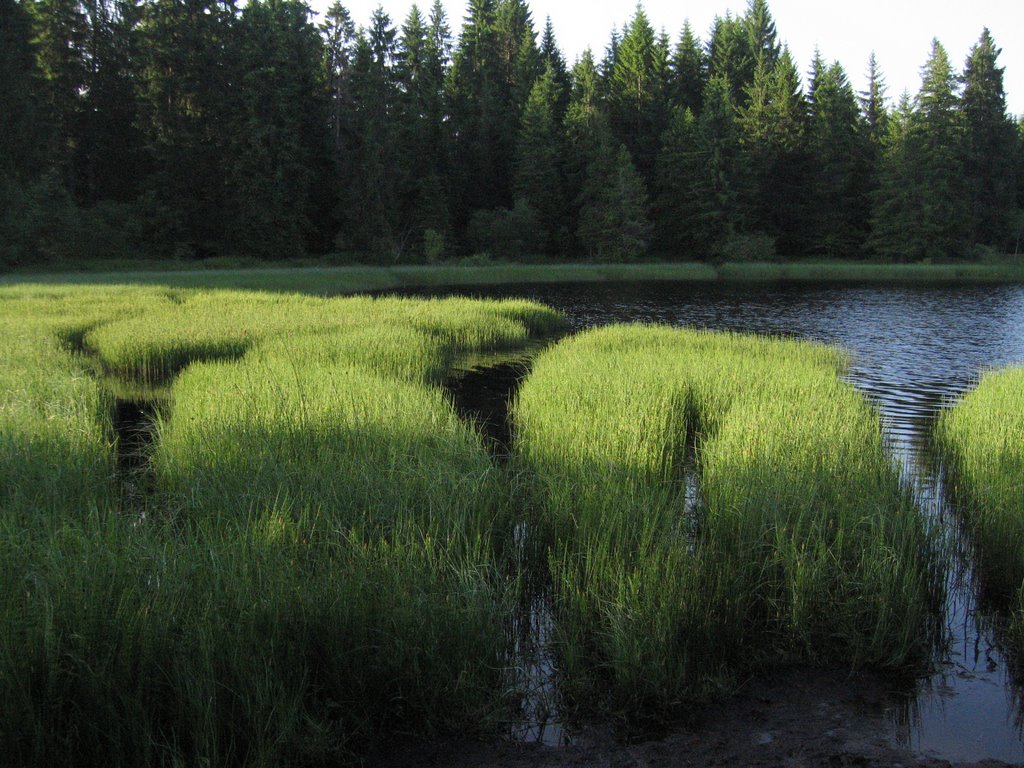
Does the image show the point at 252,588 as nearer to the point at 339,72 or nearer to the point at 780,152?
the point at 339,72

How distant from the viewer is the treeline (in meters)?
50.6

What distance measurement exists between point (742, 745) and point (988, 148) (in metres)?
77.9

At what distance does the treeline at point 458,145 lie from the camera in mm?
50562

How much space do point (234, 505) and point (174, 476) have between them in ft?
5.07

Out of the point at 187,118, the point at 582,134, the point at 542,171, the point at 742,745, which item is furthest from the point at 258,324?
the point at 582,134

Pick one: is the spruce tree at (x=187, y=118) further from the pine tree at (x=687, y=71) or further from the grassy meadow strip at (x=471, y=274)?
the pine tree at (x=687, y=71)

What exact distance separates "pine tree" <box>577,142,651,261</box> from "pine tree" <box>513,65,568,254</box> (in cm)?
298

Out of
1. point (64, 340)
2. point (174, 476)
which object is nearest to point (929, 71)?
point (64, 340)

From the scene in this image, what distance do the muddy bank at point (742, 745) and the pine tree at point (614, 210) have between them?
183 ft

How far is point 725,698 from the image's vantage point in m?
4.64

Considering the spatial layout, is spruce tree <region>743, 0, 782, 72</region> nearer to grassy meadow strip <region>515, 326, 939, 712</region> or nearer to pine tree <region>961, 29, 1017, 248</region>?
pine tree <region>961, 29, 1017, 248</region>

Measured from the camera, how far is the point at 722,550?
223 inches

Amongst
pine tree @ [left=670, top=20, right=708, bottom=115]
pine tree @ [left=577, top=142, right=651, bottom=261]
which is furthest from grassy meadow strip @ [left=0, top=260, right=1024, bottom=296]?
pine tree @ [left=670, top=20, right=708, bottom=115]

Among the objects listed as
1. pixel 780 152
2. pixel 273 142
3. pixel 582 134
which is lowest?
pixel 273 142
